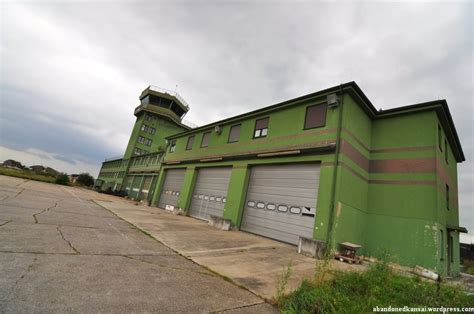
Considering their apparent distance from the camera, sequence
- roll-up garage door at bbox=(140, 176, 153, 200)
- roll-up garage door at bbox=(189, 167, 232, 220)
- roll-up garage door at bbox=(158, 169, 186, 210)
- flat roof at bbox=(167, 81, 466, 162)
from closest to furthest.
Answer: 1. flat roof at bbox=(167, 81, 466, 162)
2. roll-up garage door at bbox=(189, 167, 232, 220)
3. roll-up garage door at bbox=(158, 169, 186, 210)
4. roll-up garage door at bbox=(140, 176, 153, 200)

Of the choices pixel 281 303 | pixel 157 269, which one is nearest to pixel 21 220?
pixel 157 269

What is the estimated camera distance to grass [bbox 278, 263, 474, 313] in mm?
3356

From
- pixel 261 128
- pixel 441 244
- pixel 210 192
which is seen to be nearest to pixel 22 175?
pixel 210 192

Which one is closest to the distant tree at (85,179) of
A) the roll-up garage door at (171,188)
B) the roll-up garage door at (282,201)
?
the roll-up garage door at (171,188)

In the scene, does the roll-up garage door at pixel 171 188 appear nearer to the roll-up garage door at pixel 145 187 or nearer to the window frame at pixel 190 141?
the window frame at pixel 190 141


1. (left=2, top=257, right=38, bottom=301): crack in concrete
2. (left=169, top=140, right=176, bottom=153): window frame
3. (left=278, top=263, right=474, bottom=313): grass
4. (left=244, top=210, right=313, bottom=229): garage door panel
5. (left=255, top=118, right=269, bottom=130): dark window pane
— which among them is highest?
(left=255, top=118, right=269, bottom=130): dark window pane

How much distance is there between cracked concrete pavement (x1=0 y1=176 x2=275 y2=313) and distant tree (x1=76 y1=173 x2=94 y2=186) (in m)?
51.5

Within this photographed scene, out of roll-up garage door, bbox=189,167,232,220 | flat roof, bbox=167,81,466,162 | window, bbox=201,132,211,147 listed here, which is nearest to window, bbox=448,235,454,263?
flat roof, bbox=167,81,466,162

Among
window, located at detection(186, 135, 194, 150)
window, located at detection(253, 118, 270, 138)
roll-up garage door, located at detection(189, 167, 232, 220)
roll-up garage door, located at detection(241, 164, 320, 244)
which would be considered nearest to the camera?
roll-up garage door, located at detection(241, 164, 320, 244)

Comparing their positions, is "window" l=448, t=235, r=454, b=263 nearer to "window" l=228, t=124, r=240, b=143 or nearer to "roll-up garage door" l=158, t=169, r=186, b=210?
"window" l=228, t=124, r=240, b=143

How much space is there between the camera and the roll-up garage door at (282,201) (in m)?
10.6

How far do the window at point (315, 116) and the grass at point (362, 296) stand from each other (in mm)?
7815

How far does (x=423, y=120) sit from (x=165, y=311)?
13.7 meters

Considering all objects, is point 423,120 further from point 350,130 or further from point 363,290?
point 363,290
